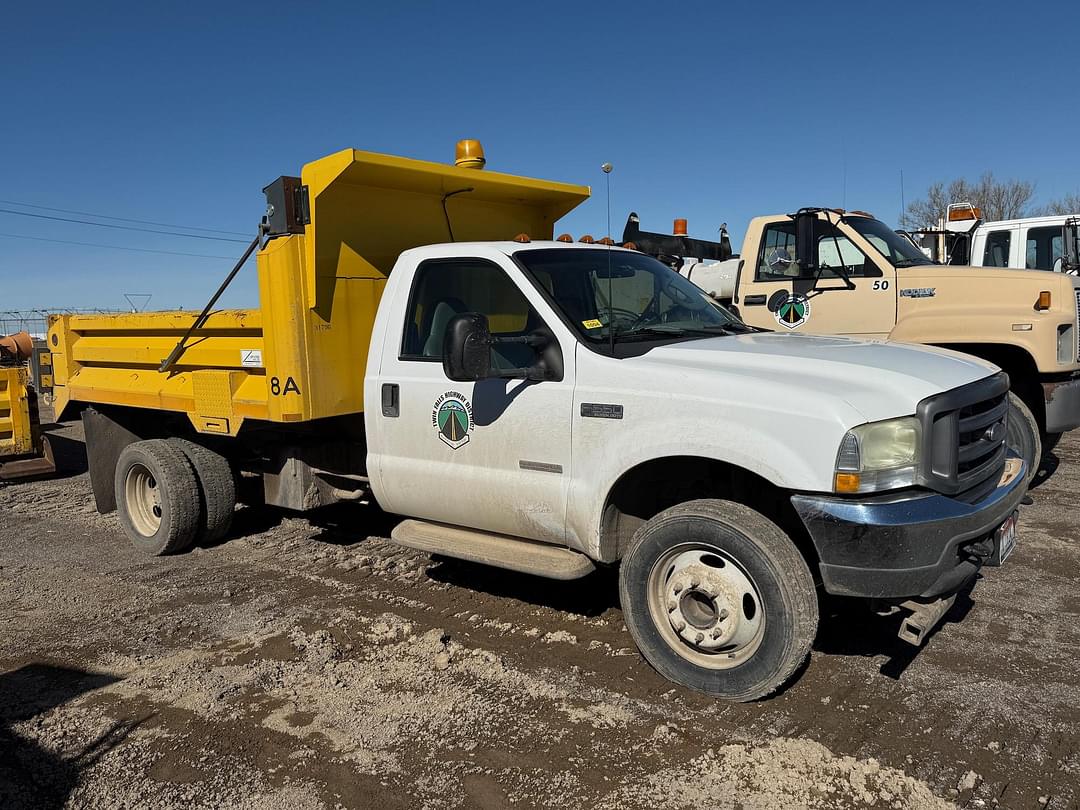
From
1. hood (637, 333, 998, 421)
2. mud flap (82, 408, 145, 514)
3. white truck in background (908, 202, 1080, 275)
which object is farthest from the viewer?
white truck in background (908, 202, 1080, 275)

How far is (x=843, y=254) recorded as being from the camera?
24.8 ft

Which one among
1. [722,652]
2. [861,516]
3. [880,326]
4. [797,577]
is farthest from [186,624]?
[880,326]

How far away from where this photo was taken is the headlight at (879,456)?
10.9 ft

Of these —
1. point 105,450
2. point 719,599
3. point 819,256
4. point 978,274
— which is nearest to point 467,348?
point 719,599

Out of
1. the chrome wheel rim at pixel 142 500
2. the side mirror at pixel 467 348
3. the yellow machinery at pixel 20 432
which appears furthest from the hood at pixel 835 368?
the yellow machinery at pixel 20 432

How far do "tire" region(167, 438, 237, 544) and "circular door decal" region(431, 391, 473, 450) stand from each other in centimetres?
252

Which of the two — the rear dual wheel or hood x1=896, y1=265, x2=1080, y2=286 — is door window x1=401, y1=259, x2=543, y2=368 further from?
hood x1=896, y1=265, x2=1080, y2=286

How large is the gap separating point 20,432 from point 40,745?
6.71m

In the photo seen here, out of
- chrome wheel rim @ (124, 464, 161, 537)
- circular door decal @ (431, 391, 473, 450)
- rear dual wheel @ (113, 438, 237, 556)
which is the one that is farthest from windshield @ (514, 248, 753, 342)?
chrome wheel rim @ (124, 464, 161, 537)

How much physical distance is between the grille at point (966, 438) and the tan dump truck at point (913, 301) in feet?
9.11

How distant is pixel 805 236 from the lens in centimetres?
702

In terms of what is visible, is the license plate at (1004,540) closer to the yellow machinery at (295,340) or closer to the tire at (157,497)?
the yellow machinery at (295,340)

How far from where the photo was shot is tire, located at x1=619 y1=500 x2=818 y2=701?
3.54 metres

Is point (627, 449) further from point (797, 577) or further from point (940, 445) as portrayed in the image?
point (940, 445)
